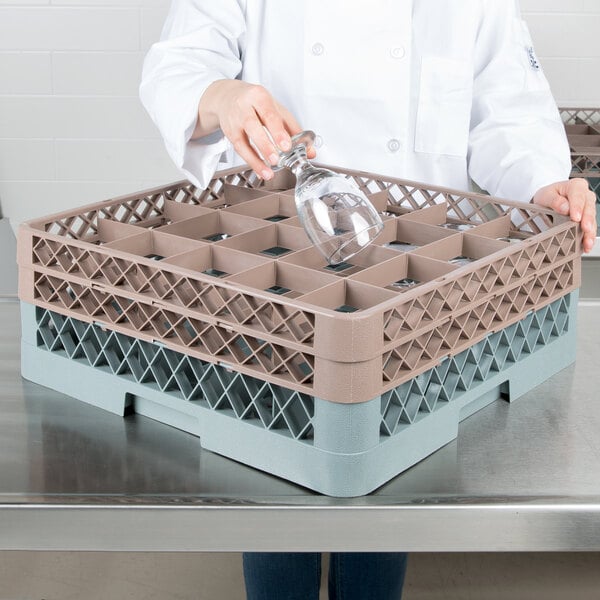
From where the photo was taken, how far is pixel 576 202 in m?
1.19

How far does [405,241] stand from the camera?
3.87ft

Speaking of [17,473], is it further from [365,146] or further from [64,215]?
[365,146]

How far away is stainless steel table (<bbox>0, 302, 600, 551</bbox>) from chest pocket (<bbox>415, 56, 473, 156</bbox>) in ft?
2.78

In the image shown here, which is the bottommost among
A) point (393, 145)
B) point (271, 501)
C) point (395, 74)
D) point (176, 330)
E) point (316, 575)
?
point (316, 575)

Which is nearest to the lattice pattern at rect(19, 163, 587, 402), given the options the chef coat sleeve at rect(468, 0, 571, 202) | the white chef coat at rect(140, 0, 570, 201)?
the chef coat sleeve at rect(468, 0, 571, 202)

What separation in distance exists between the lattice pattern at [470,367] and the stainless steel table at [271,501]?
0.06 m

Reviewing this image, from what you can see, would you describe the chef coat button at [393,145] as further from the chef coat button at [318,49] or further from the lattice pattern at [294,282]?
the lattice pattern at [294,282]

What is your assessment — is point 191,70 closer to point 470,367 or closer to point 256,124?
point 256,124

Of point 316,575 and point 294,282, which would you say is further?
point 316,575

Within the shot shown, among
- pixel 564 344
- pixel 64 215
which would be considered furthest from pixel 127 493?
pixel 564 344

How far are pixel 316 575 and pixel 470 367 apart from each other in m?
0.49

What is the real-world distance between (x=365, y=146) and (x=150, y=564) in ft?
3.53

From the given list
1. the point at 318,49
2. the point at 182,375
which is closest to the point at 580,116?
the point at 318,49

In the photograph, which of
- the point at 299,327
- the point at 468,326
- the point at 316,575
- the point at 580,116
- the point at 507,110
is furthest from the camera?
the point at 580,116
